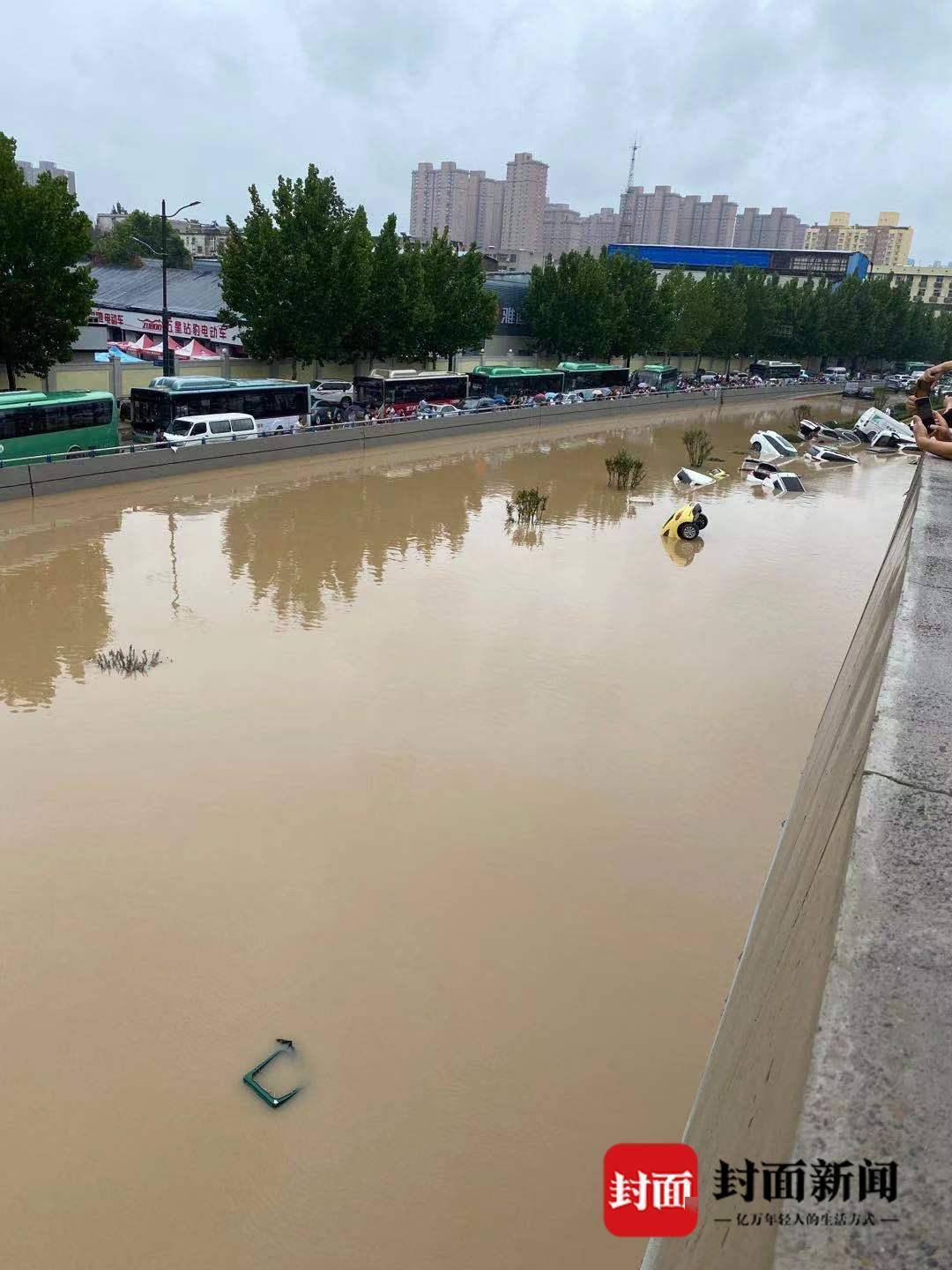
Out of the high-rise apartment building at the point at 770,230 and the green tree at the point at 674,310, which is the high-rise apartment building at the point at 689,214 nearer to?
the high-rise apartment building at the point at 770,230

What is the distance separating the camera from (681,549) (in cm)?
2170

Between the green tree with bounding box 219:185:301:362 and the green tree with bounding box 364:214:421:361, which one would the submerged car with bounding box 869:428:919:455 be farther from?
the green tree with bounding box 219:185:301:362

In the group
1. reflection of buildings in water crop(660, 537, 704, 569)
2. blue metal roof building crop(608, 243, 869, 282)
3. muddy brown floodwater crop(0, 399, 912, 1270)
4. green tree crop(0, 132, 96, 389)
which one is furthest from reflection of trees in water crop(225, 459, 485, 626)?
blue metal roof building crop(608, 243, 869, 282)

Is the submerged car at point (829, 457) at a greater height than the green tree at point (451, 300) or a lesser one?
lesser

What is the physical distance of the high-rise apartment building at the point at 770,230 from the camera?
194375 mm

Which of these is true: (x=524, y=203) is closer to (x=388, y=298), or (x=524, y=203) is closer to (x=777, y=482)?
(x=388, y=298)

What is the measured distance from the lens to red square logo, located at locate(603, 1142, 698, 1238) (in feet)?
11.8

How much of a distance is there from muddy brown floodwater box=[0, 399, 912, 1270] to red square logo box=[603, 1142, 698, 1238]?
1.24 meters

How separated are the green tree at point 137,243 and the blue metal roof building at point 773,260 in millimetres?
49506

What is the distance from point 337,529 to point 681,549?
333 inches

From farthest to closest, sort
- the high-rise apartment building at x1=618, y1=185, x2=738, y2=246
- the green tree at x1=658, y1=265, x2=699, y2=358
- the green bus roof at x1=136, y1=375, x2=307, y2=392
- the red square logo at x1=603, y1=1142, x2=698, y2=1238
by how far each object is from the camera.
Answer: the high-rise apartment building at x1=618, y1=185, x2=738, y2=246, the green tree at x1=658, y1=265, x2=699, y2=358, the green bus roof at x1=136, y1=375, x2=307, y2=392, the red square logo at x1=603, y1=1142, x2=698, y2=1238

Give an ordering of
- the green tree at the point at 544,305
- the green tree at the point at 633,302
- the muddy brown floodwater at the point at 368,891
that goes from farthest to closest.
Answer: the green tree at the point at 633,302 → the green tree at the point at 544,305 → the muddy brown floodwater at the point at 368,891

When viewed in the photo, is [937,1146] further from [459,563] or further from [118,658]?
[459,563]

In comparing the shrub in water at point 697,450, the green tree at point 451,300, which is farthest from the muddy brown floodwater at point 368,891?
the green tree at point 451,300
